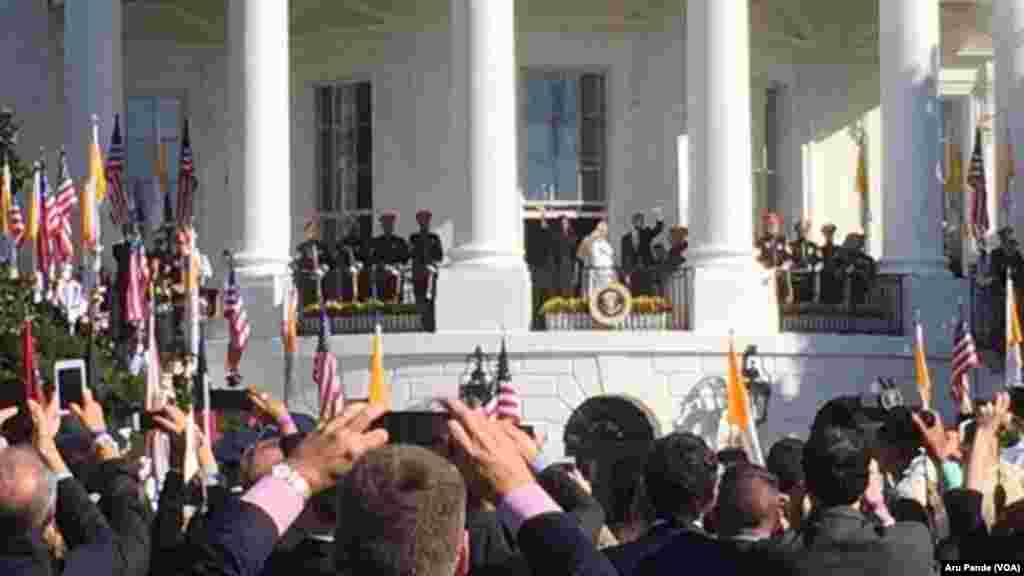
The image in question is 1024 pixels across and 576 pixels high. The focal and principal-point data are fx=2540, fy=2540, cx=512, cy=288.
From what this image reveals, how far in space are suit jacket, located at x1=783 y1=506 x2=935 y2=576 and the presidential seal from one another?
95.1 ft

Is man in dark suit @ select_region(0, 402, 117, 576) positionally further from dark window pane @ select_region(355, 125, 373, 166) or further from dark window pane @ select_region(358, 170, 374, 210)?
dark window pane @ select_region(355, 125, 373, 166)

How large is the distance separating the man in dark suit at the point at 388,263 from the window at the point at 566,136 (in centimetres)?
Result: 532

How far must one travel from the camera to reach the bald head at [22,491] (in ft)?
25.8

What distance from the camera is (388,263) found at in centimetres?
3941

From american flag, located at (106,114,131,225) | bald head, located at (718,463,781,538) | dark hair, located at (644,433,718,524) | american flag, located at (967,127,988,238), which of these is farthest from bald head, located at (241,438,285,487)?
american flag, located at (967,127,988,238)

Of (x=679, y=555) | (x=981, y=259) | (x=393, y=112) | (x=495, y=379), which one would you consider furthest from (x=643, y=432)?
(x=679, y=555)

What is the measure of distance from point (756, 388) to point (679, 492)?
28481 mm

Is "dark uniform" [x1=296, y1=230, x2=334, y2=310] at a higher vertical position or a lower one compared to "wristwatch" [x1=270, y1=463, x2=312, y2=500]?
higher

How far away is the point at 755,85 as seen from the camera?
149 feet

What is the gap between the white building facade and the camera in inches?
1505

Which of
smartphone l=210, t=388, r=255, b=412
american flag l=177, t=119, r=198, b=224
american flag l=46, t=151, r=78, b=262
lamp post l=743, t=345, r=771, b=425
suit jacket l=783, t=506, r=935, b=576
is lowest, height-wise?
lamp post l=743, t=345, r=771, b=425

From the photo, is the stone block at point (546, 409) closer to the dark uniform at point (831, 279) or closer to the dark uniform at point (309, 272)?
the dark uniform at point (309, 272)

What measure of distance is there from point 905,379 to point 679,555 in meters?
30.1

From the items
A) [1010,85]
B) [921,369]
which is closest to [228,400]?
[921,369]
